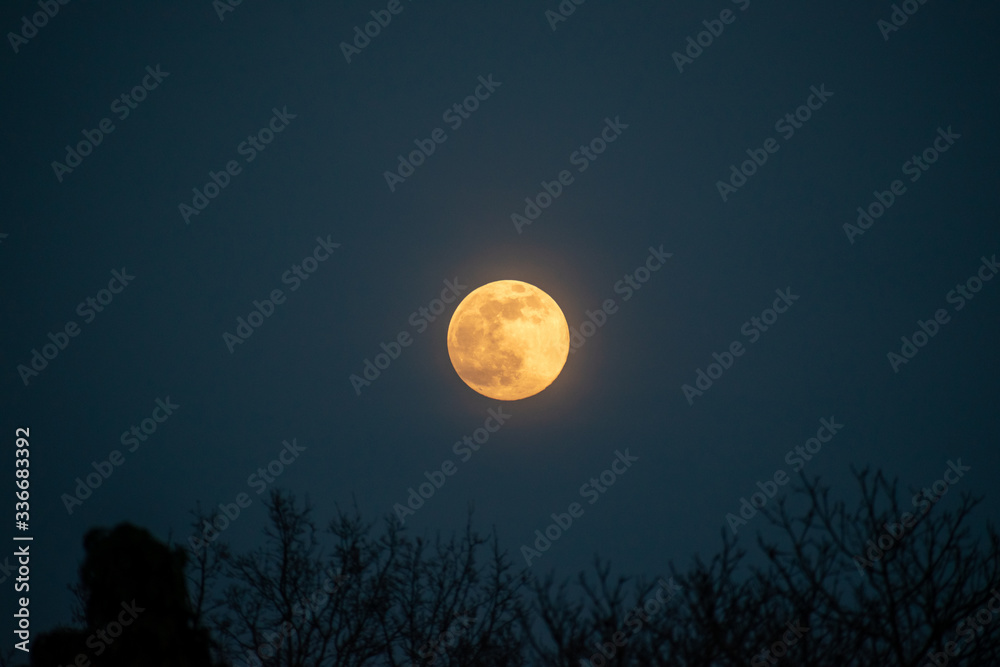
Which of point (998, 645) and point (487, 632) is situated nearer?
point (998, 645)

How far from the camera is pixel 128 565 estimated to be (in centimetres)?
718

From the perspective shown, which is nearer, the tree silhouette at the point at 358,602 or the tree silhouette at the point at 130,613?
the tree silhouette at the point at 130,613

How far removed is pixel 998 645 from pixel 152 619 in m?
9.77

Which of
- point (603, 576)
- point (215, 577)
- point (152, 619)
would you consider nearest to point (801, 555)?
point (603, 576)

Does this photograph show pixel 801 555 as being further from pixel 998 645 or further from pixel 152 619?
pixel 152 619

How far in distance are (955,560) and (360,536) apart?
38.6 feet

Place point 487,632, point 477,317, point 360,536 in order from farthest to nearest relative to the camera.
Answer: point 477,317 < point 360,536 < point 487,632

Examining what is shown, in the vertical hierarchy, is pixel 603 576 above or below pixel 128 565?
above

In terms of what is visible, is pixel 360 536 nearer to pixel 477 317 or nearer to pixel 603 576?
pixel 603 576

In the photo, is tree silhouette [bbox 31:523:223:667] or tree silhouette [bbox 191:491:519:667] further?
tree silhouette [bbox 191:491:519:667]

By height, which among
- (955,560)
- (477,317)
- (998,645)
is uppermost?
(477,317)

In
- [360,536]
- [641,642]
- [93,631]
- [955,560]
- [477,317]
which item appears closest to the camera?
[93,631]

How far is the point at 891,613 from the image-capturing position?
8109mm

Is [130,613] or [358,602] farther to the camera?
[358,602]
